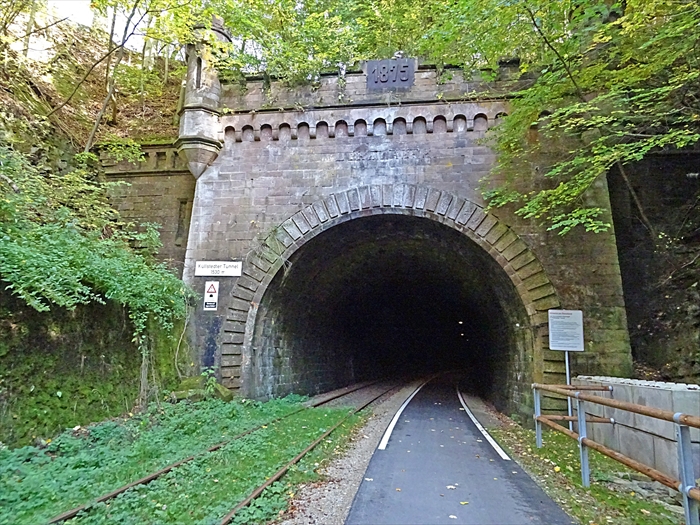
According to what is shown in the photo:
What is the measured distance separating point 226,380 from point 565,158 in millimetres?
8790

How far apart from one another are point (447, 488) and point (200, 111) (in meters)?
9.80

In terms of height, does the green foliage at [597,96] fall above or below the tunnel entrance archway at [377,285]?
above

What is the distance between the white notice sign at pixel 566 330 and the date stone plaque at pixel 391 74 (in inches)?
242

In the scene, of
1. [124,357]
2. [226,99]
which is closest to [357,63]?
[226,99]

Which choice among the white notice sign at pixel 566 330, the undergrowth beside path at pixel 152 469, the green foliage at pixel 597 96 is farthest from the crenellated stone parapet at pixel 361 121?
the undergrowth beside path at pixel 152 469

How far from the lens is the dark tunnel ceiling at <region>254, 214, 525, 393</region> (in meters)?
11.3

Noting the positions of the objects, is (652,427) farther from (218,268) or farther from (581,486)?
(218,268)

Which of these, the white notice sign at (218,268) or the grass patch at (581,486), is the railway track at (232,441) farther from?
the white notice sign at (218,268)

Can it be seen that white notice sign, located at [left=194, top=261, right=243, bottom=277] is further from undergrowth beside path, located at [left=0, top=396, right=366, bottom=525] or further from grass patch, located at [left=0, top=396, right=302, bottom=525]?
undergrowth beside path, located at [left=0, top=396, right=366, bottom=525]

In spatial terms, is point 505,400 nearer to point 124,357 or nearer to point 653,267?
point 653,267

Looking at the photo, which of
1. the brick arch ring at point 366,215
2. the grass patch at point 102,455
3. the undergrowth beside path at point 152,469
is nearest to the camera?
the undergrowth beside path at point 152,469

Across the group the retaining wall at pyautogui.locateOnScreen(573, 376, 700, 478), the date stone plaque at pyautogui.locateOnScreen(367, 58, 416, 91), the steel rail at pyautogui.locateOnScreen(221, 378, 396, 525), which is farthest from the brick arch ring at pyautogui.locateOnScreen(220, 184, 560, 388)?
the retaining wall at pyautogui.locateOnScreen(573, 376, 700, 478)

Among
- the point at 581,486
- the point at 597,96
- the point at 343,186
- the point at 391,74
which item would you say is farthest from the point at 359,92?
the point at 581,486

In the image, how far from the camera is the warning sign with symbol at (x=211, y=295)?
1045cm
